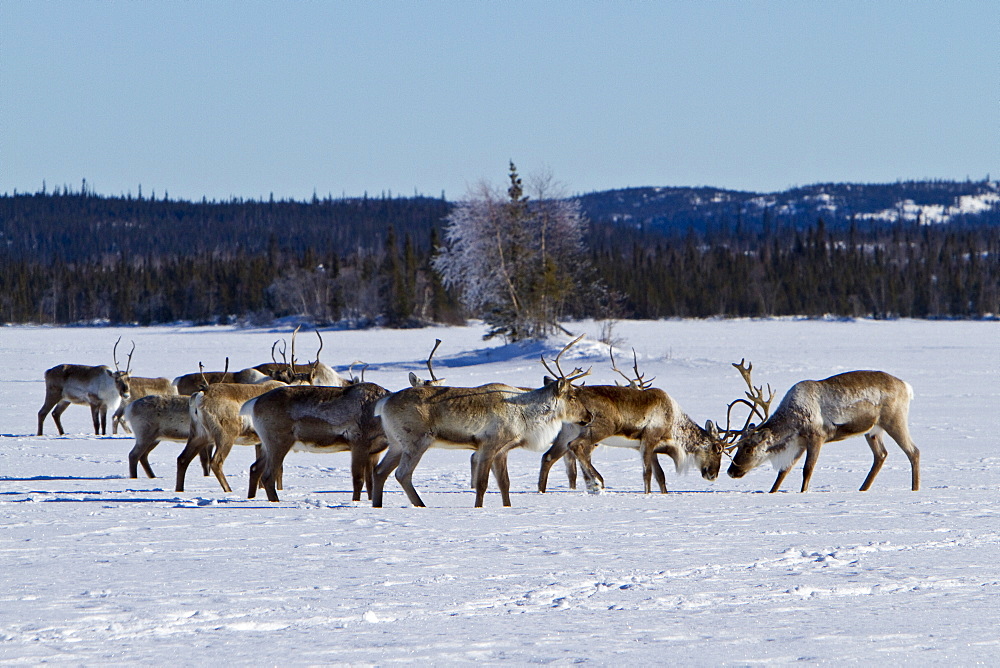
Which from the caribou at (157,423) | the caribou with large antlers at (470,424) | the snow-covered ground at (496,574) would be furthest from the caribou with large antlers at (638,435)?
the caribou at (157,423)

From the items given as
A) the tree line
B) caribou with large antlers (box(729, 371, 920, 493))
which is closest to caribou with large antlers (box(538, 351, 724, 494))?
caribou with large antlers (box(729, 371, 920, 493))

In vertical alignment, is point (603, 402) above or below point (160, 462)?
above

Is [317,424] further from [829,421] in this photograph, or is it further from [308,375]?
[829,421]

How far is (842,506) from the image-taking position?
8672mm

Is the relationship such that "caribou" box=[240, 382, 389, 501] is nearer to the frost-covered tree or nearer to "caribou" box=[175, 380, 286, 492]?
"caribou" box=[175, 380, 286, 492]

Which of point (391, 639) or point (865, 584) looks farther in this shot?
point (865, 584)

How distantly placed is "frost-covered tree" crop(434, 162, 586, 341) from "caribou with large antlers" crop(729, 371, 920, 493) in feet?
90.3

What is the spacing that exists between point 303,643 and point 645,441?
7.09m

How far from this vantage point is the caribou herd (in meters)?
9.15

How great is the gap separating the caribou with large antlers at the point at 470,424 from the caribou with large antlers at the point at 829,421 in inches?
124

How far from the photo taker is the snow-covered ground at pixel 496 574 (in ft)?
14.7

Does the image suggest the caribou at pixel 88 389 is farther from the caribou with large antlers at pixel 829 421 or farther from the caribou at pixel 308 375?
the caribou with large antlers at pixel 829 421

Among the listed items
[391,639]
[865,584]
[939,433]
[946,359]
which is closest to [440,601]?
[391,639]

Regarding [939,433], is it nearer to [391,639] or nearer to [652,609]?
[652,609]
